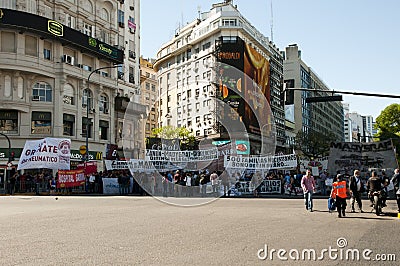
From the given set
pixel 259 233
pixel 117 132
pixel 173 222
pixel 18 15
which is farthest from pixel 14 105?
pixel 259 233

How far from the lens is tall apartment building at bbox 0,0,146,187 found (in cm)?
4253

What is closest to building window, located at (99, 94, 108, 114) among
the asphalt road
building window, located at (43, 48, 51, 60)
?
building window, located at (43, 48, 51, 60)

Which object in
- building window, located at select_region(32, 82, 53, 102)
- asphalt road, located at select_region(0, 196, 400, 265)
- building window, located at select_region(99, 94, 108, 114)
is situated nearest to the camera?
asphalt road, located at select_region(0, 196, 400, 265)

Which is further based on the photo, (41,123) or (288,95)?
(41,123)

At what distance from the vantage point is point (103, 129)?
51969mm

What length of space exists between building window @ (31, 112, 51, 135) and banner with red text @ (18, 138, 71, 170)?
51.9ft

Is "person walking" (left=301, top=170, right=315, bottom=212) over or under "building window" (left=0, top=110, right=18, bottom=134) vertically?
under

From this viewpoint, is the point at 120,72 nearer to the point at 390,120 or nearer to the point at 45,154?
the point at 45,154

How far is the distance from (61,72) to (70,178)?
17.9 meters

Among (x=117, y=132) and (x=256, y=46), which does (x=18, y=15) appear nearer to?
(x=117, y=132)

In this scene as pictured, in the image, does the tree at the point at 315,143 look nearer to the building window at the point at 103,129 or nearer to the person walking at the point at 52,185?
the building window at the point at 103,129

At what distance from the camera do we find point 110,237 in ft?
32.3

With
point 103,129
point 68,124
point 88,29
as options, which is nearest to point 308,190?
point 68,124

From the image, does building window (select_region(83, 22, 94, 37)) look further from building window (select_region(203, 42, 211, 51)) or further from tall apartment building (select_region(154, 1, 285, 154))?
building window (select_region(203, 42, 211, 51))
